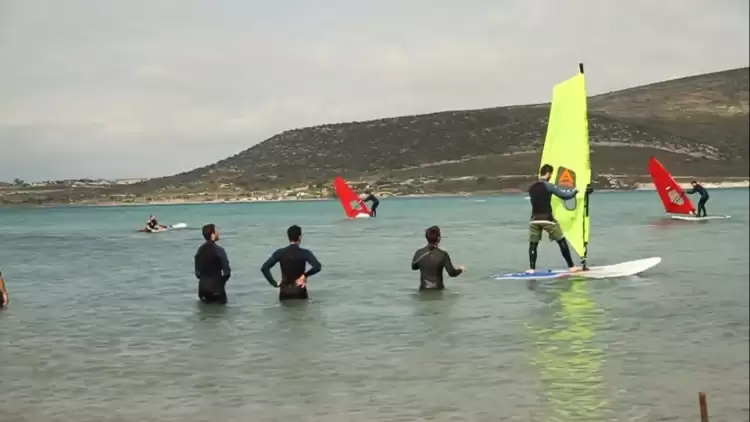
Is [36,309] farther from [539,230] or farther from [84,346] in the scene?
[539,230]

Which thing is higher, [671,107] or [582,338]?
[671,107]

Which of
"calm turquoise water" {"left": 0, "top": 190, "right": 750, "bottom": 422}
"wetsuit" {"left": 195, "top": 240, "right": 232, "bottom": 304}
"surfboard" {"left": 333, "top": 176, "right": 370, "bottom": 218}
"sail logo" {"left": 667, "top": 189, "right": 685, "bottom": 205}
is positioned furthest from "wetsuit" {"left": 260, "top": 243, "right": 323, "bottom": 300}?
"surfboard" {"left": 333, "top": 176, "right": 370, "bottom": 218}

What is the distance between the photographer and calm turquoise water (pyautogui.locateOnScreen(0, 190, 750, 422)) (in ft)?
27.1

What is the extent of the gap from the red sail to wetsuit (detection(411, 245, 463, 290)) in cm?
2447

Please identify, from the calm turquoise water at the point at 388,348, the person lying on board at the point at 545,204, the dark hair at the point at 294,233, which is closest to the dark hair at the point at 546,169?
the person lying on board at the point at 545,204

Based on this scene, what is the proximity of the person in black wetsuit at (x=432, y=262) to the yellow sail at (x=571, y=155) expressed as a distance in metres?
2.40

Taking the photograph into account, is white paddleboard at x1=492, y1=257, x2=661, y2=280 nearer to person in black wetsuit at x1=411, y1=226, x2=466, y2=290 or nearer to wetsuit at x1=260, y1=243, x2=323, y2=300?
person in black wetsuit at x1=411, y1=226, x2=466, y2=290

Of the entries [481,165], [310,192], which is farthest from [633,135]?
[310,192]

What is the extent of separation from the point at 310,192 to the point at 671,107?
1541 inches

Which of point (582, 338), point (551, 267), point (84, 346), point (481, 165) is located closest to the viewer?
point (582, 338)

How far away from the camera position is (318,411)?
8469 mm

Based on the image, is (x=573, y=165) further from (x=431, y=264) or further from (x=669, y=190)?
(x=669, y=190)

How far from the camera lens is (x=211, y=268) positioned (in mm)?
14766

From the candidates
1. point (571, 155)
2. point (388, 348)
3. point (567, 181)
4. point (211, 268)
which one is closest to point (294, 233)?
point (211, 268)
